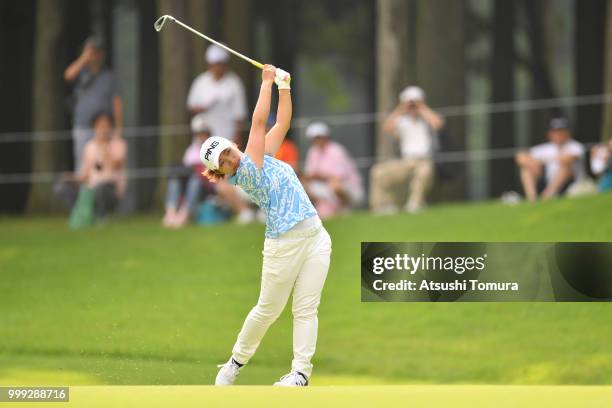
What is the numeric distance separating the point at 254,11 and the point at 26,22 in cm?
265

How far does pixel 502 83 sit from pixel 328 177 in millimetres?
5489

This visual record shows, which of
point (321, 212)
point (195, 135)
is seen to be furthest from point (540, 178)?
point (195, 135)

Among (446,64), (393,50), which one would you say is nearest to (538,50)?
(446,64)

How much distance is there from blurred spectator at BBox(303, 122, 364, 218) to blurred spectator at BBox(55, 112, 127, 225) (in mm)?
1921

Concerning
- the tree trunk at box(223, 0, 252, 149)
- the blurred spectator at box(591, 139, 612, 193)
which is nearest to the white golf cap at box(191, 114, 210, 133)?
the tree trunk at box(223, 0, 252, 149)

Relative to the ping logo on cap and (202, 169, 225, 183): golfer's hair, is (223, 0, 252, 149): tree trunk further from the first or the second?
the ping logo on cap

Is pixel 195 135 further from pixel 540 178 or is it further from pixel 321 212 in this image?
pixel 540 178

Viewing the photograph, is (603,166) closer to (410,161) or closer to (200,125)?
(410,161)

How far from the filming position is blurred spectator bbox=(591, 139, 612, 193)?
44.8ft

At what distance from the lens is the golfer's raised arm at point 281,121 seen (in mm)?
8438

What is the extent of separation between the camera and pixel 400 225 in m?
14.0

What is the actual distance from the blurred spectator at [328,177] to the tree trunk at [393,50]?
1.34 m

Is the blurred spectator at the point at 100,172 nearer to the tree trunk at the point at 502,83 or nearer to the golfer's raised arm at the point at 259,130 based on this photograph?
the tree trunk at the point at 502,83

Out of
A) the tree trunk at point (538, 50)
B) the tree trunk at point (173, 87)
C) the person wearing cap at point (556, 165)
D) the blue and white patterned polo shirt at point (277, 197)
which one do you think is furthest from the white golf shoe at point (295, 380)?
the tree trunk at point (538, 50)
